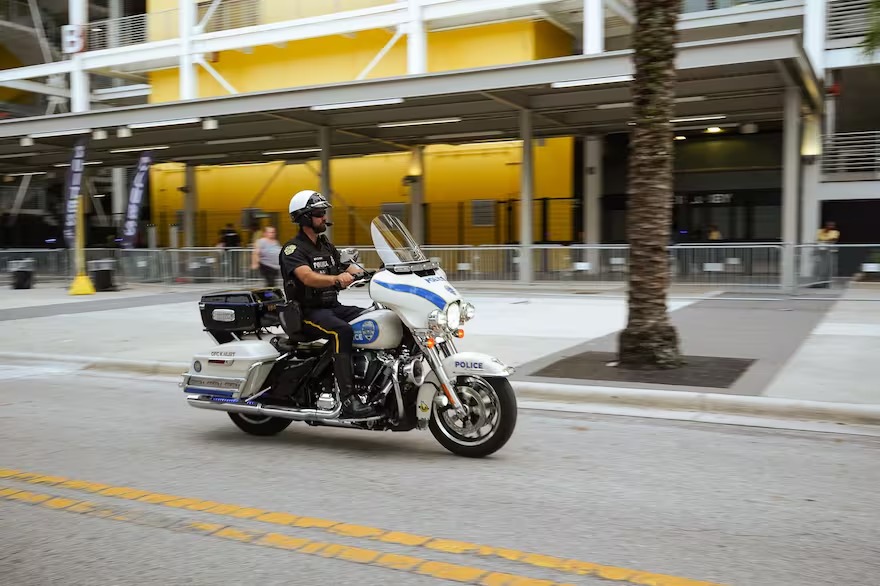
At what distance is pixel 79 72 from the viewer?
33.3 m

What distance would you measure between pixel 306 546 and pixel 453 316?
6.29 feet

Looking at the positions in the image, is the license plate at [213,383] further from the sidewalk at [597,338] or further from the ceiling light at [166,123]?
the ceiling light at [166,123]

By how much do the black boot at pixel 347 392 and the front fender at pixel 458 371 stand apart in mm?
385

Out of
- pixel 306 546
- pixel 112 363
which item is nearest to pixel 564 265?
pixel 112 363

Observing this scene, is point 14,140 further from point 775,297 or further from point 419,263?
point 419,263

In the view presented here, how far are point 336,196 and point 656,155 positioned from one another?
25723 mm

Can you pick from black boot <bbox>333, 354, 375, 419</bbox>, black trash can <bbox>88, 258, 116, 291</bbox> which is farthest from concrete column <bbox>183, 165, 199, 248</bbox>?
black boot <bbox>333, 354, 375, 419</bbox>

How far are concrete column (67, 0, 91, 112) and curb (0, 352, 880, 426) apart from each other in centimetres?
3081

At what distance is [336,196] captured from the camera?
109 ft

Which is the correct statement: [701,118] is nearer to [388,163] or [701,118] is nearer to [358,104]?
[358,104]

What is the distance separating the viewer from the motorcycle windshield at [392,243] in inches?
224

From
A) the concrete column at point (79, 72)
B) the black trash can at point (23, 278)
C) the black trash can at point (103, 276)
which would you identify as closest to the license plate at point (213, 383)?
the black trash can at point (103, 276)

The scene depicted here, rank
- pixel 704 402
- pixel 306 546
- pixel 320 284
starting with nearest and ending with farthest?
1. pixel 306 546
2. pixel 320 284
3. pixel 704 402

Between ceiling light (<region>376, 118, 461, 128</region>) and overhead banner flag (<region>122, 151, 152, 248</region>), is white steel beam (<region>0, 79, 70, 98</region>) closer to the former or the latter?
overhead banner flag (<region>122, 151, 152, 248</region>)
